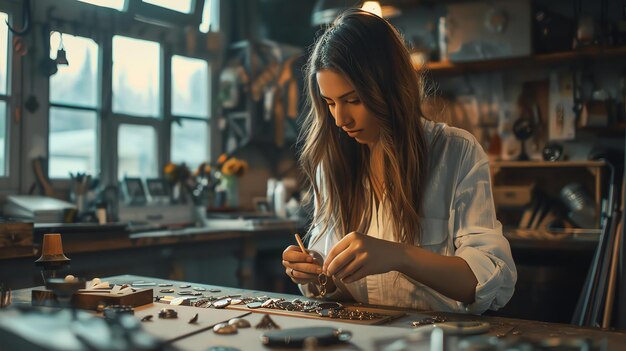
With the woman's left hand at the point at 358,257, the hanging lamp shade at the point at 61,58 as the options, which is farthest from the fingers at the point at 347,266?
the hanging lamp shade at the point at 61,58

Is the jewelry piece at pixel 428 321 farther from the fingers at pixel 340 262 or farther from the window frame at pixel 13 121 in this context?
the window frame at pixel 13 121

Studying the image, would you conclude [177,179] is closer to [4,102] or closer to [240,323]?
[4,102]

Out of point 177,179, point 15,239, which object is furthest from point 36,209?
point 177,179

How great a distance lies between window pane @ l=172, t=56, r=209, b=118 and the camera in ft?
14.6

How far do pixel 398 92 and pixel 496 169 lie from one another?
9.44ft

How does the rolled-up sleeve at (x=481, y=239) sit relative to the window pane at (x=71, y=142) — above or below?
below

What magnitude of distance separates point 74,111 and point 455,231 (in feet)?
9.00

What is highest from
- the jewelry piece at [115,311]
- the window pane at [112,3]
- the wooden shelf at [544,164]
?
the window pane at [112,3]

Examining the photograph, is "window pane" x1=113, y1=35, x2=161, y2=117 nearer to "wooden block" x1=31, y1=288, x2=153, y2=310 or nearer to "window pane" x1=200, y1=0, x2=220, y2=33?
"window pane" x1=200, y1=0, x2=220, y2=33

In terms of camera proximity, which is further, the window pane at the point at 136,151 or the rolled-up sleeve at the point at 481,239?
the window pane at the point at 136,151

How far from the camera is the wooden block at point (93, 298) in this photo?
1.36m

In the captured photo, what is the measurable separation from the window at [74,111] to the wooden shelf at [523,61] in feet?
6.58

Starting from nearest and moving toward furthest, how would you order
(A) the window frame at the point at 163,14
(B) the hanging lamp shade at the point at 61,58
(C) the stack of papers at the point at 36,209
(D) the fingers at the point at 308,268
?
1. (D) the fingers at the point at 308,268
2. (C) the stack of papers at the point at 36,209
3. (B) the hanging lamp shade at the point at 61,58
4. (A) the window frame at the point at 163,14

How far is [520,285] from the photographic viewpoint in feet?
10.6
